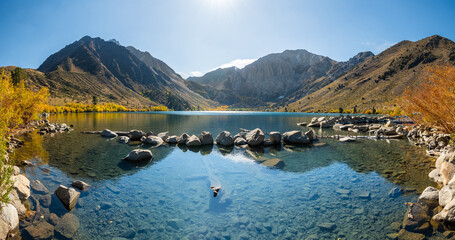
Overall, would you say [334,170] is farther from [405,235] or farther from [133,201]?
[133,201]

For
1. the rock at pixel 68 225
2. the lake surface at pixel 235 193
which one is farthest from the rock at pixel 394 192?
the rock at pixel 68 225

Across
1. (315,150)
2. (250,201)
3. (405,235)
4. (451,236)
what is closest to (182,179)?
(250,201)

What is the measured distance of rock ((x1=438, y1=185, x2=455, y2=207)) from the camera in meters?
10.5

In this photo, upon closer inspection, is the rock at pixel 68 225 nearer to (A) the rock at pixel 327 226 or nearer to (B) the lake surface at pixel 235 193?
(B) the lake surface at pixel 235 193

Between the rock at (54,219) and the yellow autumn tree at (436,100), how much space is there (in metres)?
28.7

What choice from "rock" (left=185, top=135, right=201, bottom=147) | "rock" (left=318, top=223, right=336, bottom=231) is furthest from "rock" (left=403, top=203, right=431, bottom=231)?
"rock" (left=185, top=135, right=201, bottom=147)

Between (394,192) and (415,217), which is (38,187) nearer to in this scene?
(415,217)

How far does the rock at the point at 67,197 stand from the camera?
1124cm

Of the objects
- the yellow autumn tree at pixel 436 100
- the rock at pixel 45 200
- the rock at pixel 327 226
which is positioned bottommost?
the rock at pixel 327 226

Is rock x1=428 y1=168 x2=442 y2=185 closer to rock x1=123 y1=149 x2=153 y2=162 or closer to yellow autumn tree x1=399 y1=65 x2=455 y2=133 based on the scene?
yellow autumn tree x1=399 y1=65 x2=455 y2=133

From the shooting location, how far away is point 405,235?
879 centimetres

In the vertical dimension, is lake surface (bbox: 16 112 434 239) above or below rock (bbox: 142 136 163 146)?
below

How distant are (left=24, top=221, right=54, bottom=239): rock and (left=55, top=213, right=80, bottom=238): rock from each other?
0.90ft

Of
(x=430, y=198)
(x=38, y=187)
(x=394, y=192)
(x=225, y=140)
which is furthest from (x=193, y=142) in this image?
(x=430, y=198)
